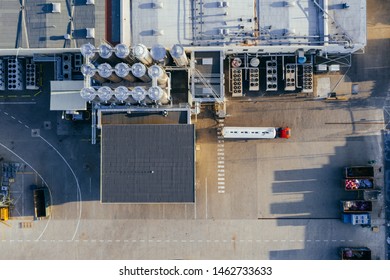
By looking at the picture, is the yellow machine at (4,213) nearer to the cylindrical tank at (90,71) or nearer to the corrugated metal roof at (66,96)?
the corrugated metal roof at (66,96)

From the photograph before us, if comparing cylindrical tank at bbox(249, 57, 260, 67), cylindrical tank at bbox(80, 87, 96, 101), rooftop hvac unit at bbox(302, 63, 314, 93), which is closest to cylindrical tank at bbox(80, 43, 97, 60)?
cylindrical tank at bbox(80, 87, 96, 101)

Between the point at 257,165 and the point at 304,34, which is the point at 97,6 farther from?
the point at 257,165

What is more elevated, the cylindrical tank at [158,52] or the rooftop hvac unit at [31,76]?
the cylindrical tank at [158,52]

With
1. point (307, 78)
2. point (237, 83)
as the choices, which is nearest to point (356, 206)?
point (307, 78)

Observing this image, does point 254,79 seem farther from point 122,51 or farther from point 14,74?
point 14,74

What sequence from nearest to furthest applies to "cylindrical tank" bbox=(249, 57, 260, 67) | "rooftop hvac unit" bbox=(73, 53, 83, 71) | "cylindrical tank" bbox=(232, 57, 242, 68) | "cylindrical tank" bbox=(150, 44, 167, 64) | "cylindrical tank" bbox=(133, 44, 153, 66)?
"cylindrical tank" bbox=(133, 44, 153, 66) → "cylindrical tank" bbox=(150, 44, 167, 64) → "cylindrical tank" bbox=(249, 57, 260, 67) → "rooftop hvac unit" bbox=(73, 53, 83, 71) → "cylindrical tank" bbox=(232, 57, 242, 68)

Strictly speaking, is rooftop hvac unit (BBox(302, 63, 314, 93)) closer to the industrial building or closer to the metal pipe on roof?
the industrial building

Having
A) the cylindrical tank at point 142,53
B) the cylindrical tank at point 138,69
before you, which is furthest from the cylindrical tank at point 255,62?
the cylindrical tank at point 138,69
